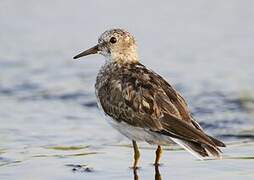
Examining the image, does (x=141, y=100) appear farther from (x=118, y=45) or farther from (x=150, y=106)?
(x=118, y=45)

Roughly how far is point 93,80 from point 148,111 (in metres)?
5.28

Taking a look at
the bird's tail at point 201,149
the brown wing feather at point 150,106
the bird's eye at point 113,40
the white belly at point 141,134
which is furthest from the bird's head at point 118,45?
the bird's tail at point 201,149

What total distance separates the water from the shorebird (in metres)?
0.47

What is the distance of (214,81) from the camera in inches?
525

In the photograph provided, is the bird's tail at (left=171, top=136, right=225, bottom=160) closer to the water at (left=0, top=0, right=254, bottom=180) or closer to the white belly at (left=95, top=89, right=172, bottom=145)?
the white belly at (left=95, top=89, right=172, bottom=145)

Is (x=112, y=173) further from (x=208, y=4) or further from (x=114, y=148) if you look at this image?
(x=208, y=4)

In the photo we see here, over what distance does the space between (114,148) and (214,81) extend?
11.9ft

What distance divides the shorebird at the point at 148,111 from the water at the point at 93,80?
A: 0.47 m

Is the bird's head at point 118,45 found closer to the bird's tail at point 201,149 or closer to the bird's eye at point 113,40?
the bird's eye at point 113,40

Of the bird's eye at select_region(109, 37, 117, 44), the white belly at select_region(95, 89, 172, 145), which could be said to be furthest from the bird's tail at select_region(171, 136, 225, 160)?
the bird's eye at select_region(109, 37, 117, 44)

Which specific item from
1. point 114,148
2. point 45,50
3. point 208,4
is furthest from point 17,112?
point 208,4

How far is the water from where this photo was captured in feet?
30.4

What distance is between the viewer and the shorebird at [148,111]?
27.2 ft

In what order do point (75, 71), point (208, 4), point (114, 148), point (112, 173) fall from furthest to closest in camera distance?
point (208, 4) < point (75, 71) < point (114, 148) < point (112, 173)
